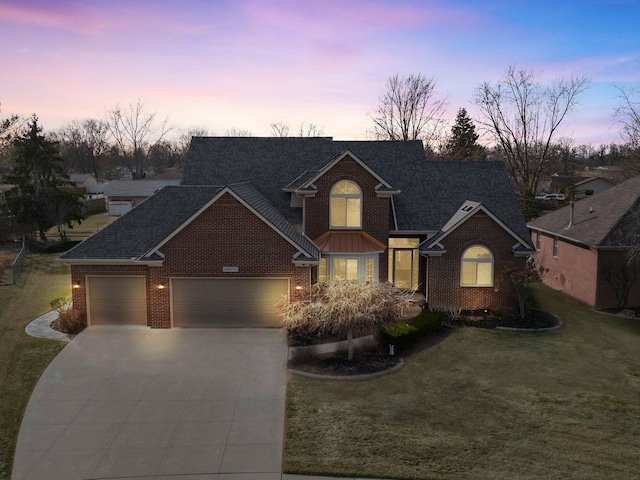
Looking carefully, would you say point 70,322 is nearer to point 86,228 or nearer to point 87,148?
point 86,228

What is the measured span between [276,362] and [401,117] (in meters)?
45.8

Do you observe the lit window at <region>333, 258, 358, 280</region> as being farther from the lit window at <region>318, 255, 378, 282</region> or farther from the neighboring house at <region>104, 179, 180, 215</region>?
the neighboring house at <region>104, 179, 180, 215</region>

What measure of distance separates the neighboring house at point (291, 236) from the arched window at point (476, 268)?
0.15 feet

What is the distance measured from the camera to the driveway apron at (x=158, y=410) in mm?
10805

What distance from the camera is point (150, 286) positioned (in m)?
20.2

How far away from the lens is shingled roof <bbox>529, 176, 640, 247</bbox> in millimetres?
23625

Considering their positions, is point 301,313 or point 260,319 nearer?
point 301,313

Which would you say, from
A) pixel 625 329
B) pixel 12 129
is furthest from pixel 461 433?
pixel 12 129

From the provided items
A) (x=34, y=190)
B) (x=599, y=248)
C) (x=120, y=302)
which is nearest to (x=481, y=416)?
(x=599, y=248)

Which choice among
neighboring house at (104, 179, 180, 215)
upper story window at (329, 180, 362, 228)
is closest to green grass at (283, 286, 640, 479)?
upper story window at (329, 180, 362, 228)

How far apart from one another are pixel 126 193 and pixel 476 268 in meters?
56.3

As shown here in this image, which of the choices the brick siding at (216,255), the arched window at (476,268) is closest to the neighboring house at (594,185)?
the arched window at (476,268)

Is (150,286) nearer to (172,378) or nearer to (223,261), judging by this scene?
(223,261)

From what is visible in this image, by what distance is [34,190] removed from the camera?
143 ft
